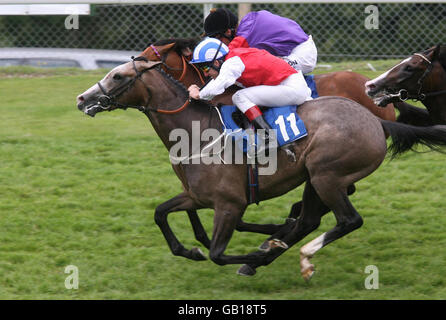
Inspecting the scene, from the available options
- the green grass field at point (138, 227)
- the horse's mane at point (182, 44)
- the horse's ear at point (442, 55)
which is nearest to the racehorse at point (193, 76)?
the horse's mane at point (182, 44)

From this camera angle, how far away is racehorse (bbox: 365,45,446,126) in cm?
541

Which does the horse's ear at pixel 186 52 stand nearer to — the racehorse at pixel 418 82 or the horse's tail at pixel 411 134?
the racehorse at pixel 418 82

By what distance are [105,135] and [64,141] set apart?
45 cm

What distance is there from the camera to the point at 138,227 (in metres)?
5.95

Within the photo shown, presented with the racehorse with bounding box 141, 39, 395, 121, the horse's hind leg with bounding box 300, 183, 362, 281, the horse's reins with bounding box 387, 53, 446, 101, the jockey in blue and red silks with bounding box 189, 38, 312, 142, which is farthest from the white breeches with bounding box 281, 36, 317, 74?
the horse's hind leg with bounding box 300, 183, 362, 281

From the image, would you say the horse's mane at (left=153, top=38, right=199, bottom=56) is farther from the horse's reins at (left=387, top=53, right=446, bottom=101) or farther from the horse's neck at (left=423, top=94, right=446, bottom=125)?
the horse's neck at (left=423, top=94, right=446, bottom=125)

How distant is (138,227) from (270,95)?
1804 mm

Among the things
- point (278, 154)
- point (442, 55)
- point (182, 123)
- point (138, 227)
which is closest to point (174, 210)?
point (182, 123)

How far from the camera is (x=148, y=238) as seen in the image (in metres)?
5.77

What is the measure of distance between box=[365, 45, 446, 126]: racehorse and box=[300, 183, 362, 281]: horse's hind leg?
1025mm

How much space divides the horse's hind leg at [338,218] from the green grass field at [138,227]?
0.28 meters

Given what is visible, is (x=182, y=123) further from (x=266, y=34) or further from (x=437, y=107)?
(x=437, y=107)

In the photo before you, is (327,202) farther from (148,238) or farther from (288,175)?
(148,238)

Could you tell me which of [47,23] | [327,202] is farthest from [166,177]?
[47,23]
